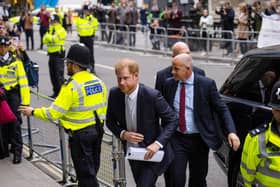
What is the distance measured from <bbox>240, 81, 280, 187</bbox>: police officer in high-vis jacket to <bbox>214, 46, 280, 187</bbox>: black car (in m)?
1.70

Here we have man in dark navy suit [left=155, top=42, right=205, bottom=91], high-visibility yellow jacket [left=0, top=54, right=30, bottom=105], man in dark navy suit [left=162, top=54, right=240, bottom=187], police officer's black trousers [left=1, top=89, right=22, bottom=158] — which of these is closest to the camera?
man in dark navy suit [left=162, top=54, right=240, bottom=187]

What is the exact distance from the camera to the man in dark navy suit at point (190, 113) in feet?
16.6

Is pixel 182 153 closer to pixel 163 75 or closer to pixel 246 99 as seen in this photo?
pixel 163 75

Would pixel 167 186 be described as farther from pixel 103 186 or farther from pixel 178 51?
pixel 178 51

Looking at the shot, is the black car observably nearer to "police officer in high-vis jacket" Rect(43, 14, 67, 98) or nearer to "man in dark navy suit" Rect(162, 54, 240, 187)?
"man in dark navy suit" Rect(162, 54, 240, 187)

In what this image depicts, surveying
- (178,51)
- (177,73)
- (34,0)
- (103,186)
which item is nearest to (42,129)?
(103,186)

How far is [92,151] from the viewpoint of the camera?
554cm

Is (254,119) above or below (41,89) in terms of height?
above

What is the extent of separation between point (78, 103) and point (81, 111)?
0.10 m

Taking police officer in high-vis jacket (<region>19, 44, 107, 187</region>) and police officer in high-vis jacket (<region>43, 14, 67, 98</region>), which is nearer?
police officer in high-vis jacket (<region>19, 44, 107, 187</region>)

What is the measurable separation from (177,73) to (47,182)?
2.54m

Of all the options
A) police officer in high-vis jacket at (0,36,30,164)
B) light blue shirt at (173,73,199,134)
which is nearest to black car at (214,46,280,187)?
light blue shirt at (173,73,199,134)

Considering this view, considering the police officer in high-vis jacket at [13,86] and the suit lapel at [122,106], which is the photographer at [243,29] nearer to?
the police officer in high-vis jacket at [13,86]

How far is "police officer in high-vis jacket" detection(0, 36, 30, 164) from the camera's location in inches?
290
